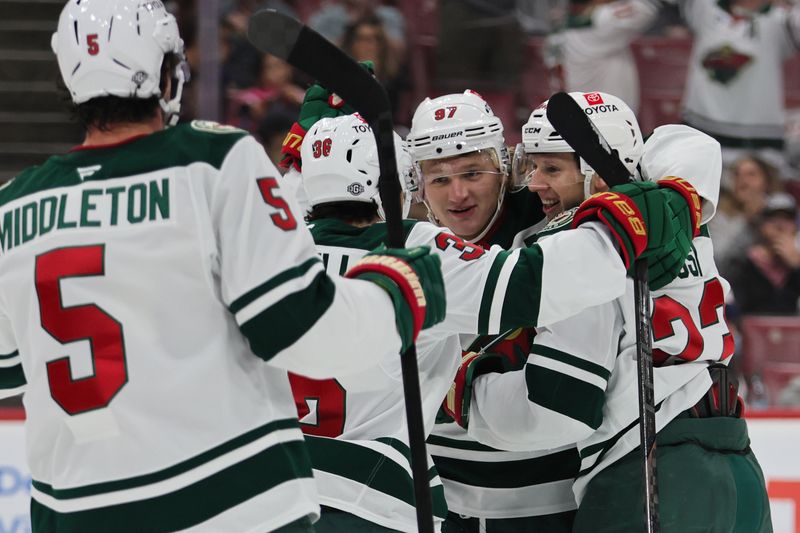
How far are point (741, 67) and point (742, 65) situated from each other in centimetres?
1

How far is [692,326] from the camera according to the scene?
88.0 inches

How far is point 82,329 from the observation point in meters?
1.50

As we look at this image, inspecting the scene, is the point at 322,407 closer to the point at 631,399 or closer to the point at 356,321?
the point at 356,321

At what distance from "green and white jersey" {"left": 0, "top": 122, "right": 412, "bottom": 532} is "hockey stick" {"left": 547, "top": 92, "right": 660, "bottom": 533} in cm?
64

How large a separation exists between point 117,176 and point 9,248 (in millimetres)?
176

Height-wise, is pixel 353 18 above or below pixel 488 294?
above

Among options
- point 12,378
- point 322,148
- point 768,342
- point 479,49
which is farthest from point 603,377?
point 479,49

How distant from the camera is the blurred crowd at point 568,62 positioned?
19.4ft

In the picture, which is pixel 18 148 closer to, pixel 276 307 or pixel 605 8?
pixel 605 8

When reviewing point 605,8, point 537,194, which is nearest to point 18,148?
point 605,8

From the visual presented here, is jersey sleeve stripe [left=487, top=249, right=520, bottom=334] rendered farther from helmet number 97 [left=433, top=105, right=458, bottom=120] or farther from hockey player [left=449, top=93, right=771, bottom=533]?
helmet number 97 [left=433, top=105, right=458, bottom=120]

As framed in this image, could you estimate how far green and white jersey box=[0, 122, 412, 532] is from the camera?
1502 millimetres

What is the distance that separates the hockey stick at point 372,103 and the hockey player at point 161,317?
0.17 meters

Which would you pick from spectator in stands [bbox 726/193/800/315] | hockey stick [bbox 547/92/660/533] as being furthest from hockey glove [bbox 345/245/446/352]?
spectator in stands [bbox 726/193/800/315]
